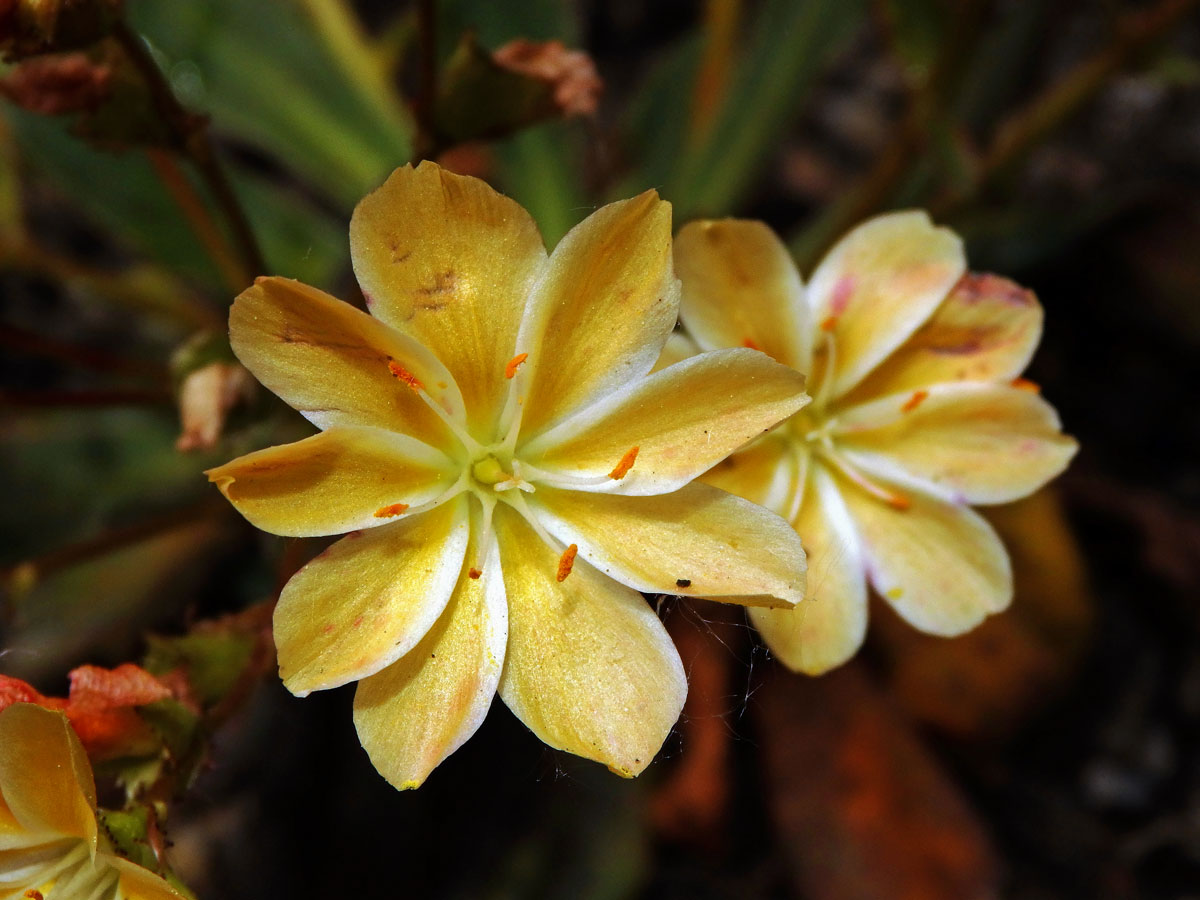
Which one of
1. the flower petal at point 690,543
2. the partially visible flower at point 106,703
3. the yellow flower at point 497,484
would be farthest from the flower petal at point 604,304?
the partially visible flower at point 106,703

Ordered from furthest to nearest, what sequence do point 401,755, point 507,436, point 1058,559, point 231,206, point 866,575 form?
point 1058,559, point 231,206, point 866,575, point 507,436, point 401,755

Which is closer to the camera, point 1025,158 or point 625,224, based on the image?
point 625,224

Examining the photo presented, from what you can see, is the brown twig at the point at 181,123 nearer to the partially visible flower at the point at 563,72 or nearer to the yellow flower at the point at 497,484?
the partially visible flower at the point at 563,72

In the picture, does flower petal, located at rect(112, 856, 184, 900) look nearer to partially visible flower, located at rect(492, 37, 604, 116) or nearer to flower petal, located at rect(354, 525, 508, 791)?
flower petal, located at rect(354, 525, 508, 791)

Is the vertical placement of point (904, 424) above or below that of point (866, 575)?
above

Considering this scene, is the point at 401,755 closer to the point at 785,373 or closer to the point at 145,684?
the point at 145,684

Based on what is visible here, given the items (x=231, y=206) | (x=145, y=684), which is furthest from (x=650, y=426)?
(x=231, y=206)

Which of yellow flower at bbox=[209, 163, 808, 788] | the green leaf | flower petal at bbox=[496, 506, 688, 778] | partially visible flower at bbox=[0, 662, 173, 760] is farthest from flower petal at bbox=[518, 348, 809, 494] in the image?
the green leaf
